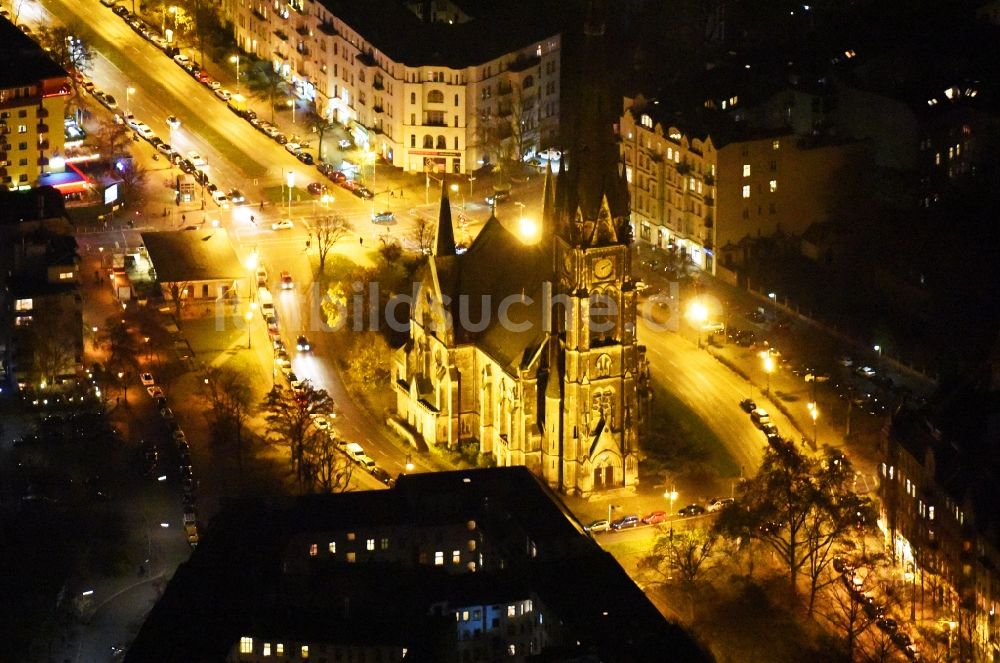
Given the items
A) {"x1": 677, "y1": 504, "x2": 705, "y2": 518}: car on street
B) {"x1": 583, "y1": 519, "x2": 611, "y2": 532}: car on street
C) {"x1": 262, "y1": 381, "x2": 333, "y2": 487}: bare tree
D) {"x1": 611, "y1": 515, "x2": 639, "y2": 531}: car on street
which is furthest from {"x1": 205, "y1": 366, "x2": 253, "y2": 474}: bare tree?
{"x1": 677, "y1": 504, "x2": 705, "y2": 518}: car on street

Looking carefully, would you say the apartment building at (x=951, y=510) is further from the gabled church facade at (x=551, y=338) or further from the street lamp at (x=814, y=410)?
the gabled church facade at (x=551, y=338)

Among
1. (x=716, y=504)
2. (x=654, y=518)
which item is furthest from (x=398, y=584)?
(x=716, y=504)

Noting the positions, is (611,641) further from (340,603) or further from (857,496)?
(857,496)

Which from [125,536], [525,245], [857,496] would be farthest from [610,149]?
[125,536]

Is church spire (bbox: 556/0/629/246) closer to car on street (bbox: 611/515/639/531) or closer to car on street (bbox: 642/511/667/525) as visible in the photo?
car on street (bbox: 611/515/639/531)

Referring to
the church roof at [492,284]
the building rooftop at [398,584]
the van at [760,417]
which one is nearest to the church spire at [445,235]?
the church roof at [492,284]

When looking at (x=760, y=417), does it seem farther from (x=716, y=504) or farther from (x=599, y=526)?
(x=599, y=526)
